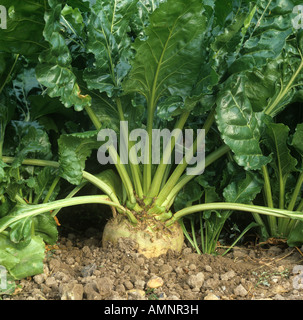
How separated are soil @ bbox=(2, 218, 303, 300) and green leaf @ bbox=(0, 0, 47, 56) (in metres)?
0.77

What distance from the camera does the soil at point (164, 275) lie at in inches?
57.7

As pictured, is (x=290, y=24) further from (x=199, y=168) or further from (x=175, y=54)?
(x=199, y=168)

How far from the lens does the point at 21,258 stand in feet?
5.24

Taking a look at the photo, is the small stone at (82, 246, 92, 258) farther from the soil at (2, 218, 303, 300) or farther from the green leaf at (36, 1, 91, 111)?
the green leaf at (36, 1, 91, 111)

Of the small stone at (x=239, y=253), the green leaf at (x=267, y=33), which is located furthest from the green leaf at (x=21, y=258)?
the green leaf at (x=267, y=33)

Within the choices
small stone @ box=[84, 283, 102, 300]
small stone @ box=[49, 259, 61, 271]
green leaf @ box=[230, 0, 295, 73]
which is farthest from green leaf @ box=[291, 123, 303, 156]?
small stone @ box=[49, 259, 61, 271]

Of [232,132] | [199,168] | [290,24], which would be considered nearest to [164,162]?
[199,168]

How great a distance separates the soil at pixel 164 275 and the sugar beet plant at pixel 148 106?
7cm

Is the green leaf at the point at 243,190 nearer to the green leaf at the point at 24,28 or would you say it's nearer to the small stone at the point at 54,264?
the small stone at the point at 54,264

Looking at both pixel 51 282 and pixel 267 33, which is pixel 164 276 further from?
pixel 267 33

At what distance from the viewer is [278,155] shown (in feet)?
5.63

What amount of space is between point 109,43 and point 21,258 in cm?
82

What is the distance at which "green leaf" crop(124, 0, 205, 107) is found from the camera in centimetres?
142

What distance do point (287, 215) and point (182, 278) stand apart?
44cm
